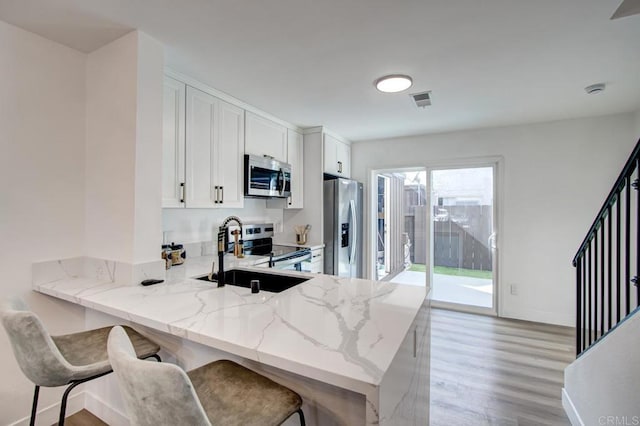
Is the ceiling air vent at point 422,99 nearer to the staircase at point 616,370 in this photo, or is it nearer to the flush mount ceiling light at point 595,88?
the flush mount ceiling light at point 595,88

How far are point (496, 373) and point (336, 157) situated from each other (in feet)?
9.79

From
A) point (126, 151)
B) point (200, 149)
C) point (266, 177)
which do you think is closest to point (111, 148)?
point (126, 151)

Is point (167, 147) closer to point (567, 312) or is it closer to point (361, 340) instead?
point (361, 340)

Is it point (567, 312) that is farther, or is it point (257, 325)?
point (567, 312)

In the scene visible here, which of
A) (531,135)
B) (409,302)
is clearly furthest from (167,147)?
(531,135)

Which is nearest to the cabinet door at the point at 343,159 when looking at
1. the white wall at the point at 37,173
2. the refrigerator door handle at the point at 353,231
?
the refrigerator door handle at the point at 353,231

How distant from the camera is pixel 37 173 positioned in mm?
1834

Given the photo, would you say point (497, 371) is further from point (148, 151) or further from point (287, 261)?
point (148, 151)

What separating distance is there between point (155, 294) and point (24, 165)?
1137 millimetres

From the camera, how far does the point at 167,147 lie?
88.4 inches

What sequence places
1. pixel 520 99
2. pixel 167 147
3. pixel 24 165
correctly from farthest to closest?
pixel 520 99 → pixel 167 147 → pixel 24 165

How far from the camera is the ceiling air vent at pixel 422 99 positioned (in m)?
2.71

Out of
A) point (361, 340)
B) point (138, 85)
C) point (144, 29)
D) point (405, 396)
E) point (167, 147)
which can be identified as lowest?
point (405, 396)

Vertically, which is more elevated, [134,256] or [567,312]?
[134,256]
